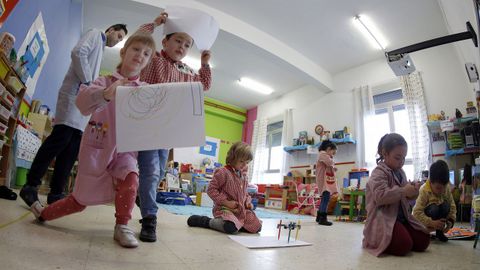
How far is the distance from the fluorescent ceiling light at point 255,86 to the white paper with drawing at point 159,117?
6216 millimetres

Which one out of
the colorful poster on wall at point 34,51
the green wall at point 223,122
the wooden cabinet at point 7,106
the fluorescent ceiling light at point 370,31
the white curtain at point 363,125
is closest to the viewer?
the wooden cabinet at point 7,106

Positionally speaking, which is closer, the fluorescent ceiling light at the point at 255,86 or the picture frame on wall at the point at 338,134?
the picture frame on wall at the point at 338,134

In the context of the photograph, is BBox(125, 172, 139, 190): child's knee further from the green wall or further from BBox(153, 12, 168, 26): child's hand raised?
the green wall

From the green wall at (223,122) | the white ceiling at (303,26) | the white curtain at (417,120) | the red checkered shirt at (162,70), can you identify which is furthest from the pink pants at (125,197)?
the green wall at (223,122)

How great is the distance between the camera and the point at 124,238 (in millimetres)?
1000

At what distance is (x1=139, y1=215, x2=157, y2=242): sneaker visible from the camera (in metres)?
1.13

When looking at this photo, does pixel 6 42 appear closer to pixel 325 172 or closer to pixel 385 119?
pixel 325 172

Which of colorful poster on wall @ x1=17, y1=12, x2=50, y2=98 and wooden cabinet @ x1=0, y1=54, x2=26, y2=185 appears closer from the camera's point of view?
wooden cabinet @ x1=0, y1=54, x2=26, y2=185

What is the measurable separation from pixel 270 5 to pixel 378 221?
3.93 m

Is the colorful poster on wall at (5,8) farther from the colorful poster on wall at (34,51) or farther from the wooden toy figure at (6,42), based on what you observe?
the colorful poster on wall at (34,51)

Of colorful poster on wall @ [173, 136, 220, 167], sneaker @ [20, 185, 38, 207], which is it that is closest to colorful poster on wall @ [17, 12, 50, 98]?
sneaker @ [20, 185, 38, 207]

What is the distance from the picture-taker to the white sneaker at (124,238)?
98 cm

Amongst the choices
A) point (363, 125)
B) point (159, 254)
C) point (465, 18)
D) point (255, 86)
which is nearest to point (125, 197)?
point (159, 254)

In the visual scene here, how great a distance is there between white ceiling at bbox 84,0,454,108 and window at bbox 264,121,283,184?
79.4 inches
